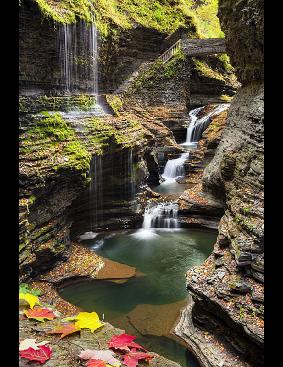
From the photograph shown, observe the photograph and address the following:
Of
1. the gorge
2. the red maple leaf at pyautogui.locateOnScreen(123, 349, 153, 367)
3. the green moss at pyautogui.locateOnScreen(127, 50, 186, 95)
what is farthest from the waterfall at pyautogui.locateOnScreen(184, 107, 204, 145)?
the red maple leaf at pyautogui.locateOnScreen(123, 349, 153, 367)

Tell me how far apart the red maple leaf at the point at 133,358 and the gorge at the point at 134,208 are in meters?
0.14

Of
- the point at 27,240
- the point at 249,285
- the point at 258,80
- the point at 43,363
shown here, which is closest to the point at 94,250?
the point at 27,240

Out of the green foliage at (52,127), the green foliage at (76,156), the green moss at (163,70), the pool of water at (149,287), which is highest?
the green moss at (163,70)

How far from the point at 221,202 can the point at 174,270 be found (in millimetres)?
5199

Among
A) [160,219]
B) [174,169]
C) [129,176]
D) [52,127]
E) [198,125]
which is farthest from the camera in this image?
[198,125]

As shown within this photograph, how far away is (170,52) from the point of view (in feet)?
110

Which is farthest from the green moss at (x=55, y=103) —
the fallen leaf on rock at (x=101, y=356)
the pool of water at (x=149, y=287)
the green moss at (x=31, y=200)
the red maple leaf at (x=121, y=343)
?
the fallen leaf on rock at (x=101, y=356)

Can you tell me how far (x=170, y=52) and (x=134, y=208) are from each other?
66.9 feet

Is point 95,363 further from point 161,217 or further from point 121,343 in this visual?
point 161,217

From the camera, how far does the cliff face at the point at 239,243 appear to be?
8180 millimetres

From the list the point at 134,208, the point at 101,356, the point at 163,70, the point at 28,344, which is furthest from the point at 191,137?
the point at 28,344

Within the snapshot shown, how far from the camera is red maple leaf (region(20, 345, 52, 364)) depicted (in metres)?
3.67

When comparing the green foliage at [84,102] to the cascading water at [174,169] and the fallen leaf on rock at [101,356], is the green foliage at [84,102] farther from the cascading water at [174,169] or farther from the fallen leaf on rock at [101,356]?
the fallen leaf on rock at [101,356]

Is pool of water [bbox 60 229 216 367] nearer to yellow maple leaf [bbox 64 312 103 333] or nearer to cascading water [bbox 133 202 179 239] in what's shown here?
cascading water [bbox 133 202 179 239]
